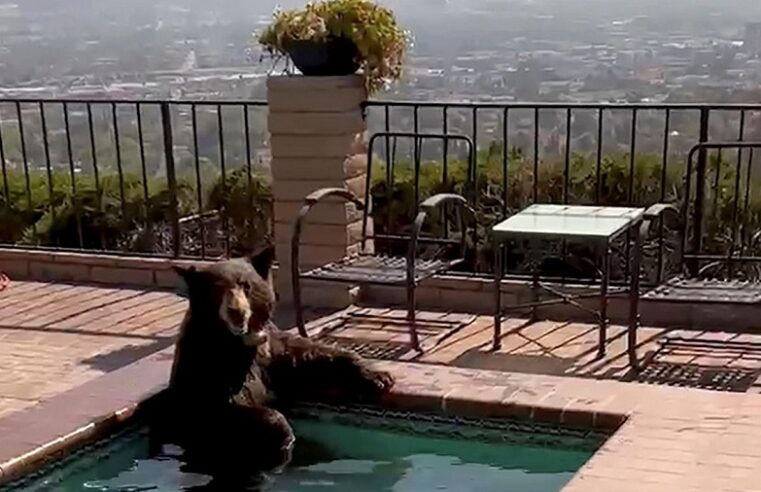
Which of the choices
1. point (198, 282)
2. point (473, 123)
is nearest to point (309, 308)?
point (473, 123)

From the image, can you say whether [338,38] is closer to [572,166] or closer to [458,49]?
[572,166]

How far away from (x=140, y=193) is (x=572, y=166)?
9.56ft

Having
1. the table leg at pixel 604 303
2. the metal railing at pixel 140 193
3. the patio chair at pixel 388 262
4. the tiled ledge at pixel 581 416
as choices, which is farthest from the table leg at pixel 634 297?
the metal railing at pixel 140 193

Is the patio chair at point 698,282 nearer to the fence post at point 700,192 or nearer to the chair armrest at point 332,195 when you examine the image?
the fence post at point 700,192

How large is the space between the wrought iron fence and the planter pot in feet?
0.76

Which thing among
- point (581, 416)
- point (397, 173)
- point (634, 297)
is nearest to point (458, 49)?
point (397, 173)

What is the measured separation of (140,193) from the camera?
7.53 metres

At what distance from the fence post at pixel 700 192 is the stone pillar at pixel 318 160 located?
1628 mm

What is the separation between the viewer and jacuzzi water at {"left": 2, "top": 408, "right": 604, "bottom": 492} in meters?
3.53

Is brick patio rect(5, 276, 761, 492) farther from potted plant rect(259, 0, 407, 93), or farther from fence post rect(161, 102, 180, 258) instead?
potted plant rect(259, 0, 407, 93)

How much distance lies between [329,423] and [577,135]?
138 inches

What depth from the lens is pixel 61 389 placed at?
439 centimetres

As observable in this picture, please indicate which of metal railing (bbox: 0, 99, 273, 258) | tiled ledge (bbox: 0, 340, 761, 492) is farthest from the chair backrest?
tiled ledge (bbox: 0, 340, 761, 492)

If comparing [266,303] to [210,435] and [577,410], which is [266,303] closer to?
[210,435]
